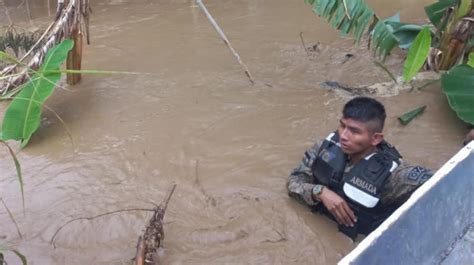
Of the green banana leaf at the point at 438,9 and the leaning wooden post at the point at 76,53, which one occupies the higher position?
the green banana leaf at the point at 438,9

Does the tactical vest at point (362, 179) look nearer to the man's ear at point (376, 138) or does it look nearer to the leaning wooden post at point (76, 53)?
the man's ear at point (376, 138)

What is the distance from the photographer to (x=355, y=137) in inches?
126

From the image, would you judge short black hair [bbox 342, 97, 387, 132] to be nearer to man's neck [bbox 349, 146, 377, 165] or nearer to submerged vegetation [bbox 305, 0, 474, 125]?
man's neck [bbox 349, 146, 377, 165]

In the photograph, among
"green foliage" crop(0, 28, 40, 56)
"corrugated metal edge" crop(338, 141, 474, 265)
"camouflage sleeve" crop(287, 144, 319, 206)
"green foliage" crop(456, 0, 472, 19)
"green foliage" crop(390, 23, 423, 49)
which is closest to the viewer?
"corrugated metal edge" crop(338, 141, 474, 265)

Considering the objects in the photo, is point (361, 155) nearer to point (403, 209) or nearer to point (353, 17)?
point (403, 209)

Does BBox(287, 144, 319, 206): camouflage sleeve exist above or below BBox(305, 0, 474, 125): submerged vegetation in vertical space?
below

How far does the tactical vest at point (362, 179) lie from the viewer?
314cm

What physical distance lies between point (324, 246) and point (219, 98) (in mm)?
2033

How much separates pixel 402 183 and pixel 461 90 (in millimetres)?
1411

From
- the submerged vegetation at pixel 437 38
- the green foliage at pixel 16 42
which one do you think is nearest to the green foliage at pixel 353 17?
the submerged vegetation at pixel 437 38

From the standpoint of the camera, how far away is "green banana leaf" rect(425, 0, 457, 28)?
484 cm

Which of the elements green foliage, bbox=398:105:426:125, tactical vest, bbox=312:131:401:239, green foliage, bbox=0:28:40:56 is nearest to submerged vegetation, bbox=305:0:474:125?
green foliage, bbox=398:105:426:125

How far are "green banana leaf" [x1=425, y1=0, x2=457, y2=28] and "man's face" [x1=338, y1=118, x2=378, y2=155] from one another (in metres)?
2.12

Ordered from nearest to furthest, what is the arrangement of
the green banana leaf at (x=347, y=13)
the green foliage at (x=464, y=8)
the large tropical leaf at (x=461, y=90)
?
the large tropical leaf at (x=461, y=90) < the green banana leaf at (x=347, y=13) < the green foliage at (x=464, y=8)
